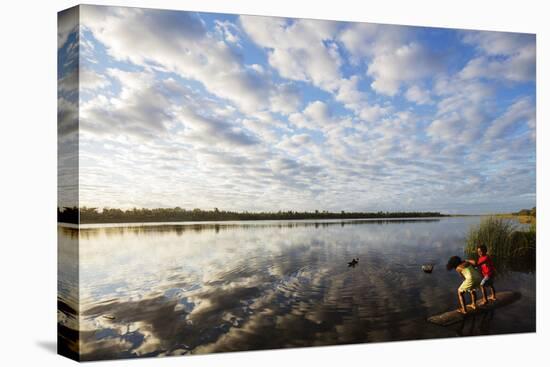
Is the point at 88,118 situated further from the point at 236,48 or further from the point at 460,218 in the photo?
the point at 460,218

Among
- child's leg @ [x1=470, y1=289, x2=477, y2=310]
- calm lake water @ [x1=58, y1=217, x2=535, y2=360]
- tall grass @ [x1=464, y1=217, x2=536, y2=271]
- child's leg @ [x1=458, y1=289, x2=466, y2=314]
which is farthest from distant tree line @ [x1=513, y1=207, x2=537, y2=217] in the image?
child's leg @ [x1=458, y1=289, x2=466, y2=314]

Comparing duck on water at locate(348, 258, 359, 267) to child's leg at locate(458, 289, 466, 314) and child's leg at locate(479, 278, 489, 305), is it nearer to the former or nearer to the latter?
child's leg at locate(458, 289, 466, 314)

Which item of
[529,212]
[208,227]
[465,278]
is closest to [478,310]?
[465,278]

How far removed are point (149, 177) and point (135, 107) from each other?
1.00m

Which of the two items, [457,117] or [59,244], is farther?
[457,117]

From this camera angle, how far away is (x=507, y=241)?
319 inches

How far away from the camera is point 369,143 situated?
745 centimetres

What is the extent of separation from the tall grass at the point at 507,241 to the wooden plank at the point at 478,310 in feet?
1.85

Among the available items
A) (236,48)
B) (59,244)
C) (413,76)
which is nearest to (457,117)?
(413,76)

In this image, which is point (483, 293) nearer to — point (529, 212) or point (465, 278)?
point (465, 278)

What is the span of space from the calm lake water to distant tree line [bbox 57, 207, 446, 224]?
0.36ft

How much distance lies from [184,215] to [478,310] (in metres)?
5.06

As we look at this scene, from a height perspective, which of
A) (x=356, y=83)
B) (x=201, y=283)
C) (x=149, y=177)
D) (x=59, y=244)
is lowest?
(x=201, y=283)

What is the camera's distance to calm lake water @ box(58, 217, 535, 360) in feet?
19.9
